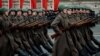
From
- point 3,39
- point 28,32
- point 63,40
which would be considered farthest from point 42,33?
point 3,39

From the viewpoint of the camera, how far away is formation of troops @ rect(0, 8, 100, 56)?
12523 mm

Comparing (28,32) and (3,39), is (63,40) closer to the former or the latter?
(3,39)

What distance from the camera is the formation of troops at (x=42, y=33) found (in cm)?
1252

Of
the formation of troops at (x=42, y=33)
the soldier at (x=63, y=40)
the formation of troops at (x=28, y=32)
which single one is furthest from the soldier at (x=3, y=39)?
the soldier at (x=63, y=40)

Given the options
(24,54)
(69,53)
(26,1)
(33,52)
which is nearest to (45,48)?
(33,52)

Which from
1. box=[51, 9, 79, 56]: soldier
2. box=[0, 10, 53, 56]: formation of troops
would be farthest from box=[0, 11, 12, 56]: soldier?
box=[51, 9, 79, 56]: soldier

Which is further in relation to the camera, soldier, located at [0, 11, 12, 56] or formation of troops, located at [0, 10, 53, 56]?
formation of troops, located at [0, 10, 53, 56]

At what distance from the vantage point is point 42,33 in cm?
1773

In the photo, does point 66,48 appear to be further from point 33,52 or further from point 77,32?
point 33,52

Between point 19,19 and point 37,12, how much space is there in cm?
251

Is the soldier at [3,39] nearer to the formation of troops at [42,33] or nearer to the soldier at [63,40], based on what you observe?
the formation of troops at [42,33]

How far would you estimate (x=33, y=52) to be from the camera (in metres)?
16.5

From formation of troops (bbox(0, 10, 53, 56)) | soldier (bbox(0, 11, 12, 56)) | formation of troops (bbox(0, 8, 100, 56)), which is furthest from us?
formation of troops (bbox(0, 10, 53, 56))

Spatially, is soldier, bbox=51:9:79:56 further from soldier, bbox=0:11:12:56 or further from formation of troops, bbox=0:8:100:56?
soldier, bbox=0:11:12:56
